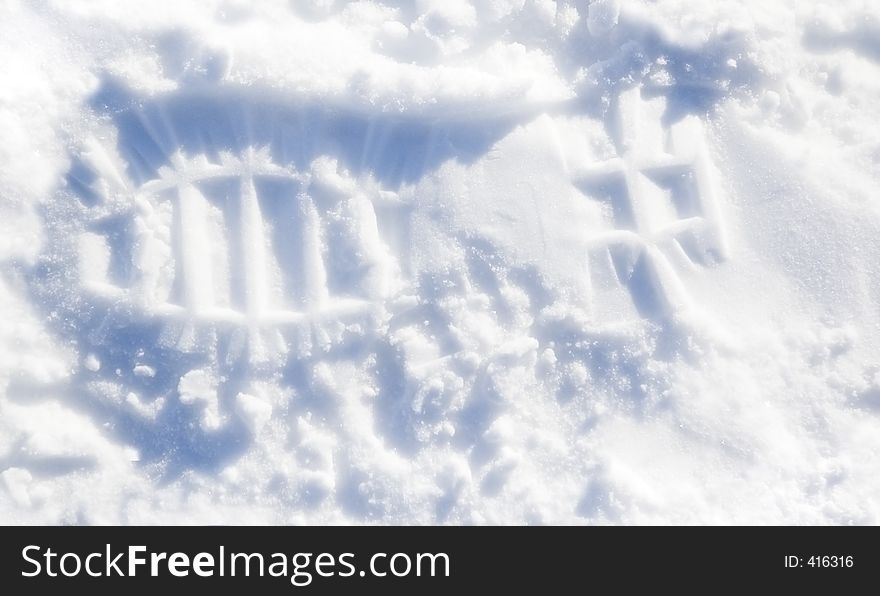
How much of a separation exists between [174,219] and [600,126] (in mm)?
1730

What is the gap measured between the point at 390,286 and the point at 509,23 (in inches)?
46.5

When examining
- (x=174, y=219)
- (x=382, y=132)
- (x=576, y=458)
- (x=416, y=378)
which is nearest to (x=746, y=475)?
(x=576, y=458)

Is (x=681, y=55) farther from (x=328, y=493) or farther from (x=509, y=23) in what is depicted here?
(x=328, y=493)

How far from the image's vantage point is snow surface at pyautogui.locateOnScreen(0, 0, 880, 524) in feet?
8.41

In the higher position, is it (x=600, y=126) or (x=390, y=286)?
(x=600, y=126)

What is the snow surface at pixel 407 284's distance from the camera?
2.56m

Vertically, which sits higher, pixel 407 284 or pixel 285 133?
pixel 285 133

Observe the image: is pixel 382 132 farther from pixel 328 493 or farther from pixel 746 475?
pixel 746 475

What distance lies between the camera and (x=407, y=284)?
8.52 feet

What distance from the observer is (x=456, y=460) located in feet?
→ 8.55

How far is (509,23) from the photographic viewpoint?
2.72 meters
